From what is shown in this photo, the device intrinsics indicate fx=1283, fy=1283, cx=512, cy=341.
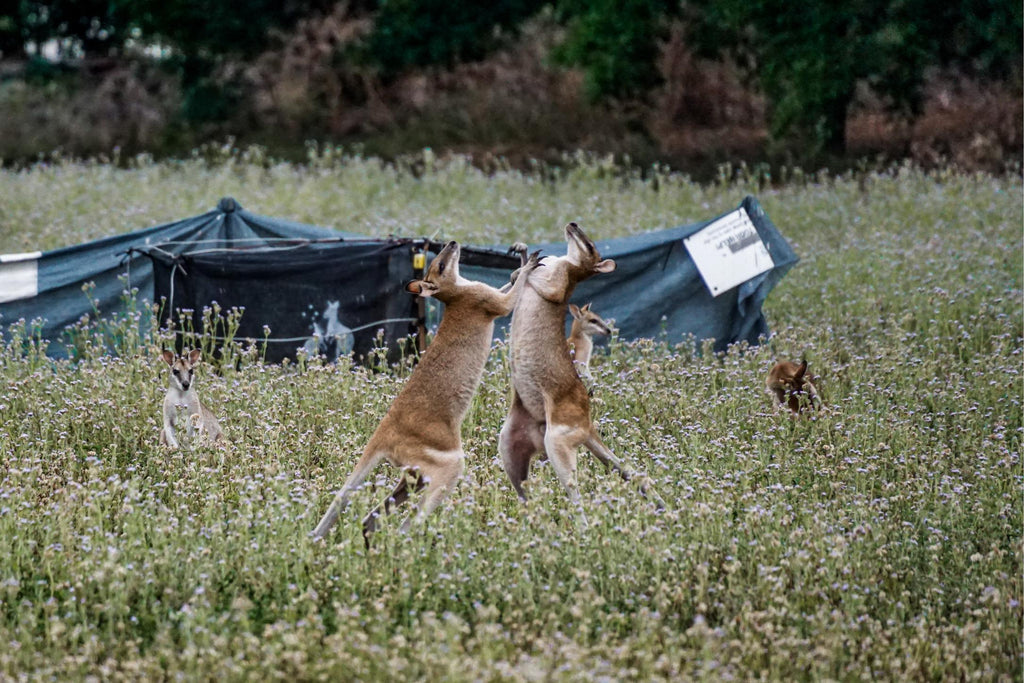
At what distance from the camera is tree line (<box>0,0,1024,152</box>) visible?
1894 centimetres

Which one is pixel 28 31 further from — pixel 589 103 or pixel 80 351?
pixel 80 351

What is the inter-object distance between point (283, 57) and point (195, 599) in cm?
2515

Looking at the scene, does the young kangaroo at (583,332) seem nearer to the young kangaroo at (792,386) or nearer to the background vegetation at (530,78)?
the young kangaroo at (792,386)

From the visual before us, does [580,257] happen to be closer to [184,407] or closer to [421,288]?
[421,288]

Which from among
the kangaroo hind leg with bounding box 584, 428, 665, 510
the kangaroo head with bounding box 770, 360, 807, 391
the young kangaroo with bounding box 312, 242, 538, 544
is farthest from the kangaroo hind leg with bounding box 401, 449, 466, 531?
the kangaroo head with bounding box 770, 360, 807, 391

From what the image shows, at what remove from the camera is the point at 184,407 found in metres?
7.26

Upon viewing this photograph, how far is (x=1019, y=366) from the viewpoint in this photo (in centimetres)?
923

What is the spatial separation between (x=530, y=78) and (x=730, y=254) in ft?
54.8

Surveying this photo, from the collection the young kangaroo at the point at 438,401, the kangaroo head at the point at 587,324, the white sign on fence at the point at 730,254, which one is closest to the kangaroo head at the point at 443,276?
the young kangaroo at the point at 438,401

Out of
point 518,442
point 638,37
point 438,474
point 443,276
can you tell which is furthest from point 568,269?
point 638,37

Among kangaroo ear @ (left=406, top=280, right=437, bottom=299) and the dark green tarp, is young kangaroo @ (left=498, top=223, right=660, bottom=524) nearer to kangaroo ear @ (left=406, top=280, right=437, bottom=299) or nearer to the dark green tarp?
kangaroo ear @ (left=406, top=280, right=437, bottom=299)

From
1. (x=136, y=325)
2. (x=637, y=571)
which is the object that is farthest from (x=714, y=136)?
(x=637, y=571)

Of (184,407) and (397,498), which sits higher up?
(397,498)

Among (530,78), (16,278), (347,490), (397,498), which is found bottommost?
(530,78)
